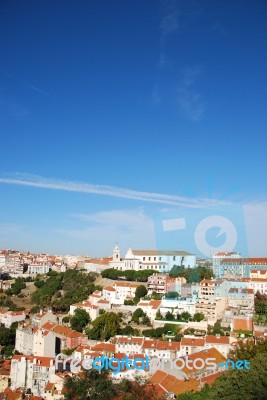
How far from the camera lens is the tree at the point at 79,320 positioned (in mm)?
15531

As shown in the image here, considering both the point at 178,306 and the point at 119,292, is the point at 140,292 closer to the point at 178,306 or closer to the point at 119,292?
the point at 119,292

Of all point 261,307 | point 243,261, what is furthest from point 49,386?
point 243,261

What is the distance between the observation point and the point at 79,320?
51.4 ft

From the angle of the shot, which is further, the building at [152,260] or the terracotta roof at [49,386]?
the building at [152,260]

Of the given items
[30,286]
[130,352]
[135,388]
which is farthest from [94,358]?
[30,286]

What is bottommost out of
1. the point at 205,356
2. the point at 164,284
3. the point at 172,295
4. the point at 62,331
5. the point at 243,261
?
the point at 205,356

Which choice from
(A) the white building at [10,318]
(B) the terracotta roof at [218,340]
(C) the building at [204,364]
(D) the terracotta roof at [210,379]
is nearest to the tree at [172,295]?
(B) the terracotta roof at [218,340]

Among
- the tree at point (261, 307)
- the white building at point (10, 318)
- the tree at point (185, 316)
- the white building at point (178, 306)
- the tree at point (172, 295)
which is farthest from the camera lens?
the white building at point (10, 318)

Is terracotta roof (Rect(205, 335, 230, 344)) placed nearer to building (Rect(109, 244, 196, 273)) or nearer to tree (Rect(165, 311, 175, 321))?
tree (Rect(165, 311, 175, 321))

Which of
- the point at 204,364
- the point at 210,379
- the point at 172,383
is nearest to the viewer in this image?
the point at 172,383

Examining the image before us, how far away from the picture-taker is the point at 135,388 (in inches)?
341

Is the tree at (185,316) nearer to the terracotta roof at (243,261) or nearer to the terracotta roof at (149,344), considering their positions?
the terracotta roof at (149,344)

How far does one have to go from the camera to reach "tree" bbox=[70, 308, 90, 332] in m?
15.5

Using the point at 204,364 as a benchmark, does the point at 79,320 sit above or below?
above
